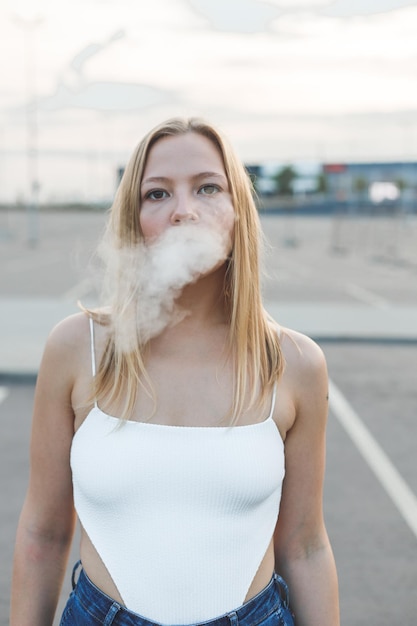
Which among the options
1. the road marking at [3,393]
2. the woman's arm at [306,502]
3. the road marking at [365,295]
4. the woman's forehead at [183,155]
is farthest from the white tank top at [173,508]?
the road marking at [365,295]

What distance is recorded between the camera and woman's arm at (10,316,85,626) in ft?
5.18

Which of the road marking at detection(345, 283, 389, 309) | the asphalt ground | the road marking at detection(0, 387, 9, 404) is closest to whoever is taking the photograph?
the asphalt ground

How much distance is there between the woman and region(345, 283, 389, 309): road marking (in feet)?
38.6

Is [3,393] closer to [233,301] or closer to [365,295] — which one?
[233,301]

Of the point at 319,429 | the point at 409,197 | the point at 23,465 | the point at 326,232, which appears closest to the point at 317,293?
the point at 23,465

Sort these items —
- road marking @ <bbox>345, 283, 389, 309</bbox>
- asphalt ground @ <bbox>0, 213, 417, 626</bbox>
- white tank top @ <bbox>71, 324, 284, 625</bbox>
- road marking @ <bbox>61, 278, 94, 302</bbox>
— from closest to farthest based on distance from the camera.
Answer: white tank top @ <bbox>71, 324, 284, 625</bbox> < asphalt ground @ <bbox>0, 213, 417, 626</bbox> < road marking @ <bbox>345, 283, 389, 309</bbox> < road marking @ <bbox>61, 278, 94, 302</bbox>

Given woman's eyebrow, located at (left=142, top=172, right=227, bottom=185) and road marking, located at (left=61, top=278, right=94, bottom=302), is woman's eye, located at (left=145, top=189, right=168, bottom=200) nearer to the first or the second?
woman's eyebrow, located at (left=142, top=172, right=227, bottom=185)

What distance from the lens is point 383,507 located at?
15.4 ft

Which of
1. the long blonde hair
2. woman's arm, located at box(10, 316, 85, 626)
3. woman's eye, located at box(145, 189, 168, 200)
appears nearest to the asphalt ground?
the long blonde hair

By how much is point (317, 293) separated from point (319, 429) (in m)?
13.9

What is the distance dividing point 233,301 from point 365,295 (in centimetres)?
1383

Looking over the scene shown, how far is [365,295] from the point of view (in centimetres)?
1516

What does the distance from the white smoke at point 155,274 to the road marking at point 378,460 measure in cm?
317

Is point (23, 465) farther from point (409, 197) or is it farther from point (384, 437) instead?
point (409, 197)
